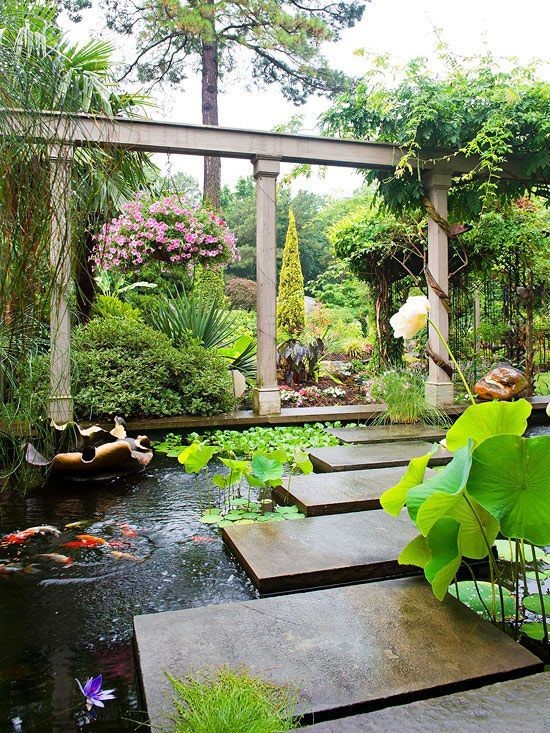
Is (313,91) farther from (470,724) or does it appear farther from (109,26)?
(470,724)

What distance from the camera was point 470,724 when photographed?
118cm

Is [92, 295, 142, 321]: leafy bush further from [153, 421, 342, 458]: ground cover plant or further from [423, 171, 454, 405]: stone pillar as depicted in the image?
[423, 171, 454, 405]: stone pillar

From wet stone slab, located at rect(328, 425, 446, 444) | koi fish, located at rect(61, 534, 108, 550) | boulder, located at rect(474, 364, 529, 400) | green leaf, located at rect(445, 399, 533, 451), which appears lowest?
koi fish, located at rect(61, 534, 108, 550)

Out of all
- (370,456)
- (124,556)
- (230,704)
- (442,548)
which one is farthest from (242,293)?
(230,704)

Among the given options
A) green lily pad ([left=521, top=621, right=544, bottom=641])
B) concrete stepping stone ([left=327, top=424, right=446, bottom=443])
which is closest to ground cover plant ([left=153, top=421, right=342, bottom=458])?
concrete stepping stone ([left=327, top=424, right=446, bottom=443])

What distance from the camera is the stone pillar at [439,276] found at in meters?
6.46

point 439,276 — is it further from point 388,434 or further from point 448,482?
point 448,482

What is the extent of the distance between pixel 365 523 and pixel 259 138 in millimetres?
4238

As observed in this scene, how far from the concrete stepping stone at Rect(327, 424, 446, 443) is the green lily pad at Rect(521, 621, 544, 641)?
2.92 meters

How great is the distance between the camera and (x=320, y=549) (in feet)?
7.79

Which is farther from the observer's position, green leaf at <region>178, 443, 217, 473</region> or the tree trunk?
the tree trunk

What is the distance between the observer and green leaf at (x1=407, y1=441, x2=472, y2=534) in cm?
146

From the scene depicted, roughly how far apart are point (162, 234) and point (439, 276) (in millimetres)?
3171

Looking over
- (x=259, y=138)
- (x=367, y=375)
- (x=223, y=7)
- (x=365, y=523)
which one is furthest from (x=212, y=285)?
(x=365, y=523)
